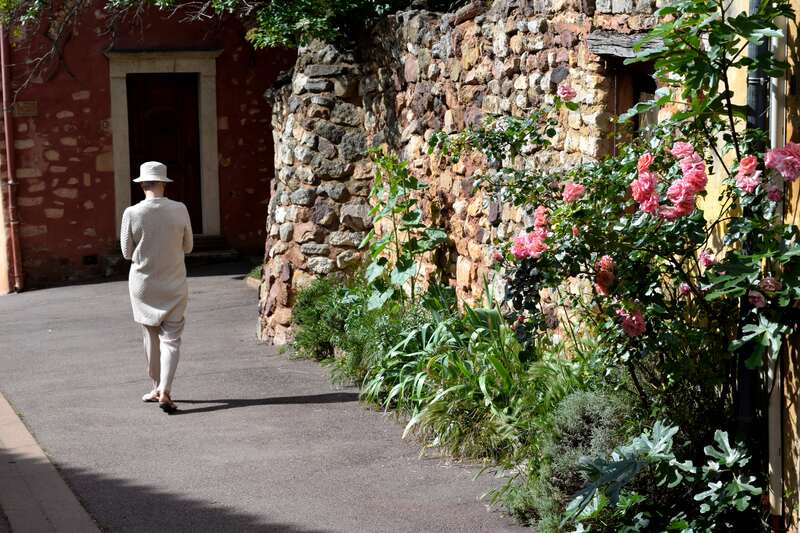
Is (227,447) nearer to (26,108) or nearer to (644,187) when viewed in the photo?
(644,187)

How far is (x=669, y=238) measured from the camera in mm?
4625

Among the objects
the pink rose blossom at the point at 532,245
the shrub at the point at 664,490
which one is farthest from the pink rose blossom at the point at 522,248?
the shrub at the point at 664,490

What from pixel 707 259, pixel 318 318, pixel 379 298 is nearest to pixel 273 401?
pixel 379 298

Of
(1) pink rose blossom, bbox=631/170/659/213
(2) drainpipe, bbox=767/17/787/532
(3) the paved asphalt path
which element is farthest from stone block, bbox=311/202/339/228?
(2) drainpipe, bbox=767/17/787/532

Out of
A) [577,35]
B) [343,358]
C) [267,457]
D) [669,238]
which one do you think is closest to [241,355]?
[343,358]

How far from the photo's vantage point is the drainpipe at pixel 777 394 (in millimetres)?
4414

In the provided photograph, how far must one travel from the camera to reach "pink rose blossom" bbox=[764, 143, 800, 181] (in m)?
4.12

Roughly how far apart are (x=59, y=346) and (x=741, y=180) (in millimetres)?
7561

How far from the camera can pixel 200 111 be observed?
51.1 ft

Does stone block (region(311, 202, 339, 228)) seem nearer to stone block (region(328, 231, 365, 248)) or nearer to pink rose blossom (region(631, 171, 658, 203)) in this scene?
stone block (region(328, 231, 365, 248))

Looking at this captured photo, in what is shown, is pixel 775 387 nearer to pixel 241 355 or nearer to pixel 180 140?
pixel 241 355

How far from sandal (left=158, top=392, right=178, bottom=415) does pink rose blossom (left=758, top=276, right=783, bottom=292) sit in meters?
4.42

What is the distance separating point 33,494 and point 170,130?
10.6 metres

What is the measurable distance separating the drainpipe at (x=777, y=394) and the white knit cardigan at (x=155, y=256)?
424 cm
